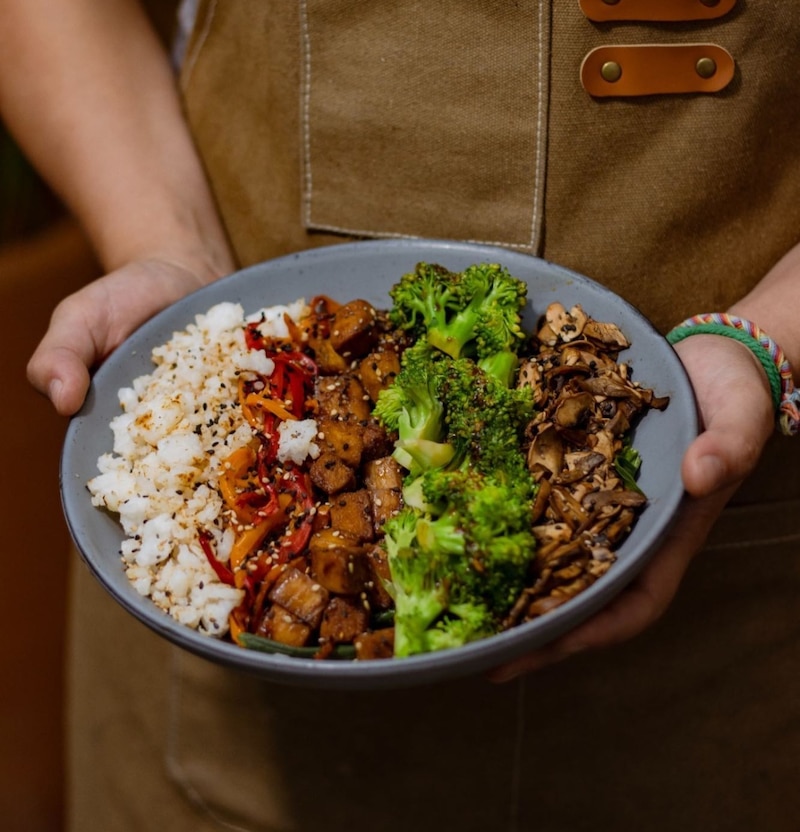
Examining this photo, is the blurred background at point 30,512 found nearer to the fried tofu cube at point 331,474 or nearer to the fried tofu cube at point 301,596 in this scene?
the fried tofu cube at point 331,474

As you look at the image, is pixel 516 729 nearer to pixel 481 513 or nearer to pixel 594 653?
pixel 594 653

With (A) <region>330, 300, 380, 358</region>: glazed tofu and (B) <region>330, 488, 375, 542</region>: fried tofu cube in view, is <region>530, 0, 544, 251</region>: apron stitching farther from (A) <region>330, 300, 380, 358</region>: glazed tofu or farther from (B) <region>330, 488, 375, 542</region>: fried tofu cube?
(B) <region>330, 488, 375, 542</region>: fried tofu cube

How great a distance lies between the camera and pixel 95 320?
2.07m

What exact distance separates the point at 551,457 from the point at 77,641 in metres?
2.26

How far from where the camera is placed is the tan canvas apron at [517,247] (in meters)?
1.92

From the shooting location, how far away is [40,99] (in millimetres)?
2488

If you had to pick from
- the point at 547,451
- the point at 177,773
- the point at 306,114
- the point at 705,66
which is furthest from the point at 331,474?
the point at 177,773

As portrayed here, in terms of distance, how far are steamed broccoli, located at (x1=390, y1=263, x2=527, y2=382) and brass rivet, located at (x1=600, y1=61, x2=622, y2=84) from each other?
0.47 meters

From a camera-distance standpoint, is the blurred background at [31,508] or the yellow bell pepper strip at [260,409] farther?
the blurred background at [31,508]

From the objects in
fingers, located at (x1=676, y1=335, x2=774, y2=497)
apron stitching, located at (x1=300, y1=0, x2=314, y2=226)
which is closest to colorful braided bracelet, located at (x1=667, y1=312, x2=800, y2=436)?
fingers, located at (x1=676, y1=335, x2=774, y2=497)

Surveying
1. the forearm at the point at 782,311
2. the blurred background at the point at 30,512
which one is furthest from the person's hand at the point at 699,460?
the blurred background at the point at 30,512

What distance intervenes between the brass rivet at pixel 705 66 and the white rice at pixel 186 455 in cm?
105

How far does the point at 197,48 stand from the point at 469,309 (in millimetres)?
1248

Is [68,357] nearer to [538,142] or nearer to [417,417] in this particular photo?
[417,417]
